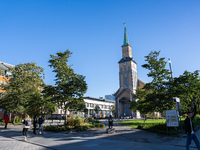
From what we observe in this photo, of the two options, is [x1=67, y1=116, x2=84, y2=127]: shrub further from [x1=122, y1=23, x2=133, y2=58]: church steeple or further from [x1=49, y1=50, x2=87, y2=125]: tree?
[x1=122, y1=23, x2=133, y2=58]: church steeple

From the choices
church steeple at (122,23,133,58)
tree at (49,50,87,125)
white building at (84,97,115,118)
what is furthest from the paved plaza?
white building at (84,97,115,118)

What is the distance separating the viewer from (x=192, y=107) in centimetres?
1625

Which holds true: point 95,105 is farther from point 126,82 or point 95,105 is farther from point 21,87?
point 21,87

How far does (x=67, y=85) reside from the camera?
1655 centimetres

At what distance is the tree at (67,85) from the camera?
16.7m

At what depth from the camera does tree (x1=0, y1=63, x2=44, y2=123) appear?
24.6m

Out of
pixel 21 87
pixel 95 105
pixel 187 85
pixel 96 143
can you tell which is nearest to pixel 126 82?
pixel 95 105

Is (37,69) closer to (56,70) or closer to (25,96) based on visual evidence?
(25,96)

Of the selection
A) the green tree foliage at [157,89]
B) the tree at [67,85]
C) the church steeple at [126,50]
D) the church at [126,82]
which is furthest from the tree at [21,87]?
the church steeple at [126,50]

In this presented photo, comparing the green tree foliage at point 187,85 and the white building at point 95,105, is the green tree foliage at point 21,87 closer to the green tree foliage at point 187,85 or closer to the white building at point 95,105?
the green tree foliage at point 187,85

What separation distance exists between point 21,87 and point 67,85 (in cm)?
1429

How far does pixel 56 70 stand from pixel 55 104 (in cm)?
387

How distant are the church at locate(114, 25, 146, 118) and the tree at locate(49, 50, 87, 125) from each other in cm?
3843

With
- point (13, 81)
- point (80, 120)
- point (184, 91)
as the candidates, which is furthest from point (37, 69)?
point (184, 91)
